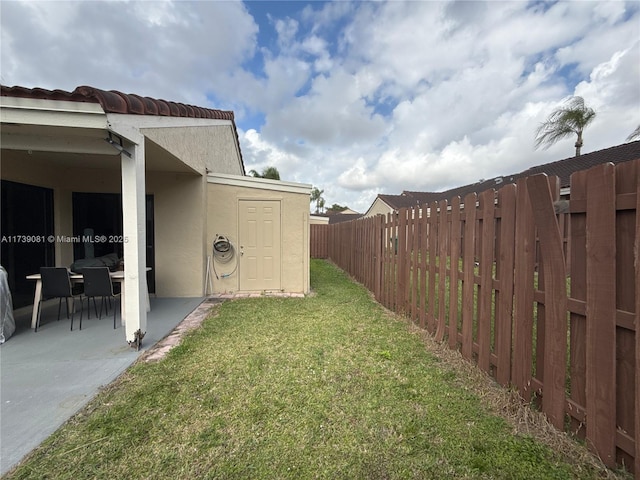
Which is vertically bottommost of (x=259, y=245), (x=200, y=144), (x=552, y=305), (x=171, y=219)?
(x=552, y=305)

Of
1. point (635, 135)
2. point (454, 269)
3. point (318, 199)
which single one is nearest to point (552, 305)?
point (454, 269)

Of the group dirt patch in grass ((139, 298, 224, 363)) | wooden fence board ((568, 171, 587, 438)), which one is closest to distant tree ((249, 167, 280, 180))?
dirt patch in grass ((139, 298, 224, 363))

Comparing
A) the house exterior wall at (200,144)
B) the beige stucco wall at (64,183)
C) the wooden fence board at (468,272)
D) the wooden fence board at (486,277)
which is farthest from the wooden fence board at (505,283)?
the beige stucco wall at (64,183)

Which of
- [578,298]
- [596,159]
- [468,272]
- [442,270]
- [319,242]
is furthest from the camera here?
[319,242]

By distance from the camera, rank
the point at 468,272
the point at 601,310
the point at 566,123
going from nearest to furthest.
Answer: the point at 601,310 < the point at 468,272 < the point at 566,123

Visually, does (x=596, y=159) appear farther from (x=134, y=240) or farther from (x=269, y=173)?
(x=269, y=173)

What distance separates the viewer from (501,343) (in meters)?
2.52

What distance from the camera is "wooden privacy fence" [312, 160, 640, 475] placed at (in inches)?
61.7

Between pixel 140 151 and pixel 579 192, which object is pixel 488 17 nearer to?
pixel 579 192

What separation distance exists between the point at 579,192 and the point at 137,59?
9.48 metres

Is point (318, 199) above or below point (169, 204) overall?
above

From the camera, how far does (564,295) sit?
74.8 inches

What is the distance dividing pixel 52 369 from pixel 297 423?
282 centimetres

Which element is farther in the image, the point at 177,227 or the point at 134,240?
the point at 177,227
